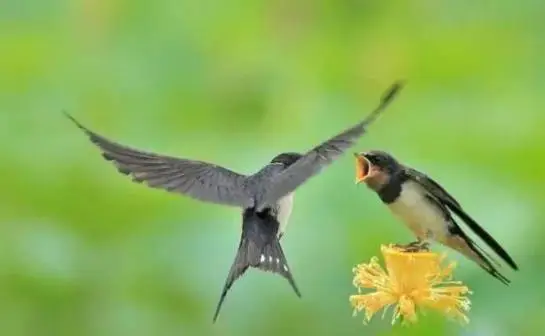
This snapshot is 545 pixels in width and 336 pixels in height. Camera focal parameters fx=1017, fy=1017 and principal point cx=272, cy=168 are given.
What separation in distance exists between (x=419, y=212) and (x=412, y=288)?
133 mm

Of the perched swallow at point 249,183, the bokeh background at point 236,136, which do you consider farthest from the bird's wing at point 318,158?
the bokeh background at point 236,136

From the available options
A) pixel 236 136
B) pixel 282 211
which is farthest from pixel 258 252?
pixel 236 136

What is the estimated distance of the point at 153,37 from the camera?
1.38m

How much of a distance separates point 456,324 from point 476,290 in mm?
495

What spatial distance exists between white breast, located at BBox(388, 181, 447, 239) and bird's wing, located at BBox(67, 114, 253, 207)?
0.42ft

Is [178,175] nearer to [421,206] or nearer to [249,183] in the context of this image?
[249,183]

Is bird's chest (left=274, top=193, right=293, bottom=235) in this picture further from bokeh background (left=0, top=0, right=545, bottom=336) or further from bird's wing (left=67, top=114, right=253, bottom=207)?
bokeh background (left=0, top=0, right=545, bottom=336)

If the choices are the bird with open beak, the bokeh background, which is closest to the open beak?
the bird with open beak

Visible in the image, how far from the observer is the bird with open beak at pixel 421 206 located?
0.79 metres

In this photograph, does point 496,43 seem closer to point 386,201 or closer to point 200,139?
point 200,139

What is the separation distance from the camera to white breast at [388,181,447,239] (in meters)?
0.81

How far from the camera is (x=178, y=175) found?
77 cm

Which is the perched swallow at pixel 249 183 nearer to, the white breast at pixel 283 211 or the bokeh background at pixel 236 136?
the white breast at pixel 283 211

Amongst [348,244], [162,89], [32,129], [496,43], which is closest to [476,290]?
[348,244]
